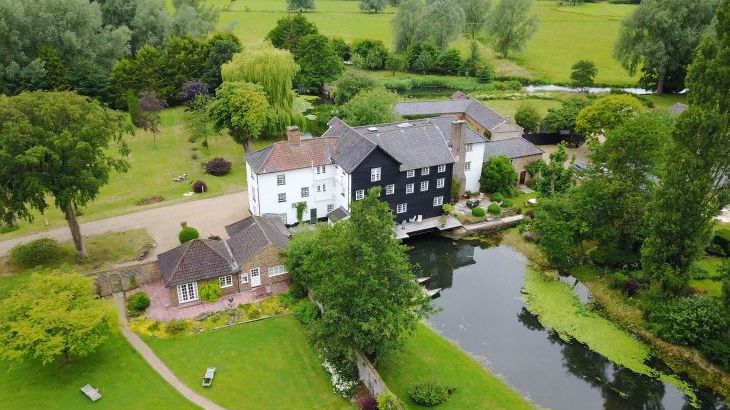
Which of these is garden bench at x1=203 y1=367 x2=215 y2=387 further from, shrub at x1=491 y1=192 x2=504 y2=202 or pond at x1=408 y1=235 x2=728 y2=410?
shrub at x1=491 y1=192 x2=504 y2=202

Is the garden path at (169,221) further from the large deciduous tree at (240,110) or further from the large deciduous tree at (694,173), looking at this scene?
the large deciduous tree at (694,173)

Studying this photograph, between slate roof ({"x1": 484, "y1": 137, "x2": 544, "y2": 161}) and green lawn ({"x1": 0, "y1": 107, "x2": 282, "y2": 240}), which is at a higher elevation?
slate roof ({"x1": 484, "y1": 137, "x2": 544, "y2": 161})

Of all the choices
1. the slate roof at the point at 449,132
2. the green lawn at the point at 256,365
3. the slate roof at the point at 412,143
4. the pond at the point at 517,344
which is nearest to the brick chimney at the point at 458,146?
the slate roof at the point at 449,132

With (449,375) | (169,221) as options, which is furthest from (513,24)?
(449,375)

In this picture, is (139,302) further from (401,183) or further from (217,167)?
(217,167)

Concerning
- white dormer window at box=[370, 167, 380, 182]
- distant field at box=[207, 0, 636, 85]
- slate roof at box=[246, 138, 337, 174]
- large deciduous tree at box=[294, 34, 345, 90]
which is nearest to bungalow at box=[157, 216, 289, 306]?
slate roof at box=[246, 138, 337, 174]

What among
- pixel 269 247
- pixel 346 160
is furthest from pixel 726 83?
pixel 269 247

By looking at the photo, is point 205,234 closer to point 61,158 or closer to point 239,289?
point 239,289
